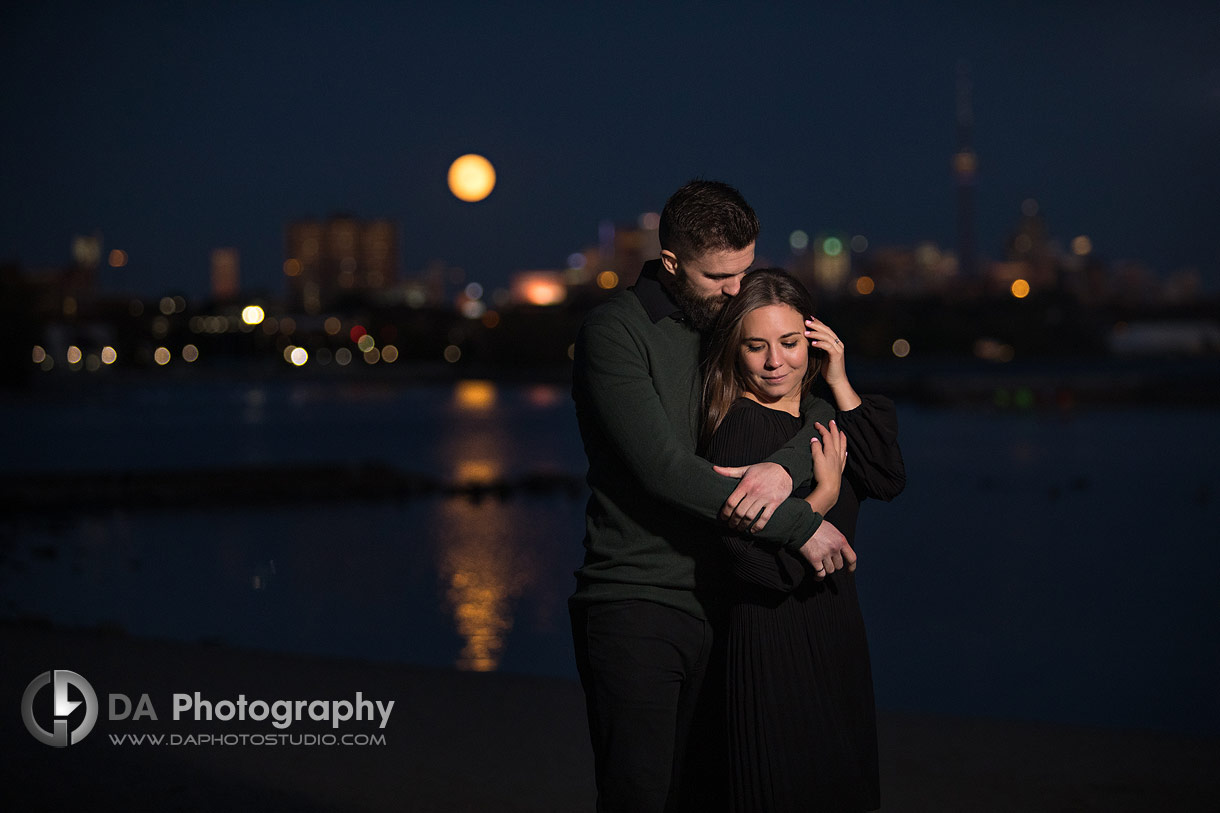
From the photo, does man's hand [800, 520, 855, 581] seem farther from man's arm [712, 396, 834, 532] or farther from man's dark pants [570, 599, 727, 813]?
man's dark pants [570, 599, 727, 813]

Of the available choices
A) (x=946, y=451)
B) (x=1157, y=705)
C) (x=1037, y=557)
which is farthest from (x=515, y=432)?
(x=1157, y=705)

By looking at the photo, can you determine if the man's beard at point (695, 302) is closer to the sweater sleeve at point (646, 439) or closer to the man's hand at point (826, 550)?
the sweater sleeve at point (646, 439)

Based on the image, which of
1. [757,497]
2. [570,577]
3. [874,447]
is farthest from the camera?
[570,577]

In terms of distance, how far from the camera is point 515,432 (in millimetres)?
44594

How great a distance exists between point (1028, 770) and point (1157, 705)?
5.31 meters

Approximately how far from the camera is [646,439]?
2715mm

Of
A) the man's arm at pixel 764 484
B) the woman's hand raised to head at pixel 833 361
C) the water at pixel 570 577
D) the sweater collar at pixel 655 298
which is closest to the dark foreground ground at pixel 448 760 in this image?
the woman's hand raised to head at pixel 833 361

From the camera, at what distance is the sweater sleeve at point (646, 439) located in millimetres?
2684

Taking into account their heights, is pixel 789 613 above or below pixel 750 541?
below

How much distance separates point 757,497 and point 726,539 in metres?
0.15

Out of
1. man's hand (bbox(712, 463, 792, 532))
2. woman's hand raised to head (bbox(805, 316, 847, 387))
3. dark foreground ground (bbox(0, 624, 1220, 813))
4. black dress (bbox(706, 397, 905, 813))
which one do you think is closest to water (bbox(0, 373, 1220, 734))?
dark foreground ground (bbox(0, 624, 1220, 813))

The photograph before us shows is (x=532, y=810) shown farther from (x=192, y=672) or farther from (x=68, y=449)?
(x=68, y=449)

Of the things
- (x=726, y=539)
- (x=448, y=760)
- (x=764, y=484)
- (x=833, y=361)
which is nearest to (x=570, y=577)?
(x=448, y=760)

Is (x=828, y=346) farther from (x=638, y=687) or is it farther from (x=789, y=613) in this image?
(x=638, y=687)
